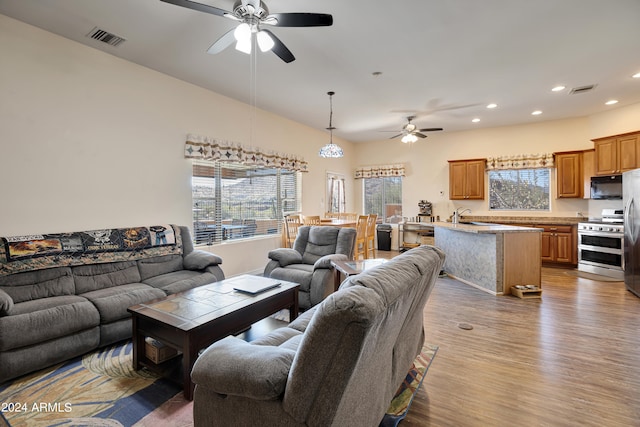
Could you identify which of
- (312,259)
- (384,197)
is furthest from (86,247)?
(384,197)

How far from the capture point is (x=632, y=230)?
404 centimetres

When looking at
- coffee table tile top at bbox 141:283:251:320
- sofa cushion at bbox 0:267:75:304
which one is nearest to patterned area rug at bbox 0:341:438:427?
coffee table tile top at bbox 141:283:251:320

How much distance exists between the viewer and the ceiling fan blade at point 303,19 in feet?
7.37

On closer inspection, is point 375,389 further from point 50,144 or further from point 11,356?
point 50,144

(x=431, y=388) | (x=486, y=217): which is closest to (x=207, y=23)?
(x=431, y=388)

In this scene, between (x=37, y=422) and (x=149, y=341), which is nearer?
(x=37, y=422)

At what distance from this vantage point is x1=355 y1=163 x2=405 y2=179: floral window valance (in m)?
7.90

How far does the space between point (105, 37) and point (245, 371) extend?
12.1 feet

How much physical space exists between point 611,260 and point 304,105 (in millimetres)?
5794

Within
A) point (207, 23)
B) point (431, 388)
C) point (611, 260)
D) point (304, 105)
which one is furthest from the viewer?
point (304, 105)

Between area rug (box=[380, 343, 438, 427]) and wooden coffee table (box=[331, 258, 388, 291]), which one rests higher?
wooden coffee table (box=[331, 258, 388, 291])

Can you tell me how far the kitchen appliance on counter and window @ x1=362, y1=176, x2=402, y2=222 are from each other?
150 inches

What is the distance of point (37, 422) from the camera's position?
1768 millimetres

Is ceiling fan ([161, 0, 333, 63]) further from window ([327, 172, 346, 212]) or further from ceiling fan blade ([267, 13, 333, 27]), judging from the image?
window ([327, 172, 346, 212])
